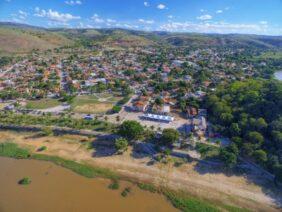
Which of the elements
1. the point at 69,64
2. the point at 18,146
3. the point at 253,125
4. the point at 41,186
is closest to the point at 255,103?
the point at 253,125

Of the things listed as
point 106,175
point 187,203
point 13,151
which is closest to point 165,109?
point 106,175

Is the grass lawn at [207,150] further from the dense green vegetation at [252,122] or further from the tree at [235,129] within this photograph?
the tree at [235,129]

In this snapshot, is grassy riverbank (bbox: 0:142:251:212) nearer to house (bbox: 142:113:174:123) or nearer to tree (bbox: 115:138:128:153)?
tree (bbox: 115:138:128:153)

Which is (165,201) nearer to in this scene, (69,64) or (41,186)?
(41,186)

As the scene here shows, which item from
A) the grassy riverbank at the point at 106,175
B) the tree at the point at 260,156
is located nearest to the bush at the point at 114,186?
the grassy riverbank at the point at 106,175

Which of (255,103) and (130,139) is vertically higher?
(255,103)

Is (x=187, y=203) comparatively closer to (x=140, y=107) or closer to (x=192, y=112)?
(x=192, y=112)

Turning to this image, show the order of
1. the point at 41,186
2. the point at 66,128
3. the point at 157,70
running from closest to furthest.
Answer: the point at 41,186 → the point at 66,128 → the point at 157,70
